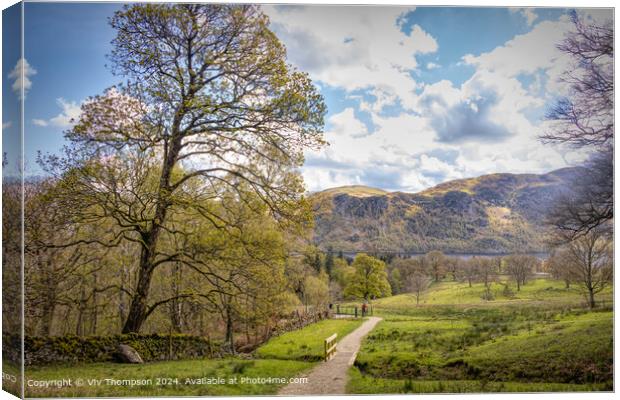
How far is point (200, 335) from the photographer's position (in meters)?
10.7

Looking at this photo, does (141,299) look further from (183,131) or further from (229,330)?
(183,131)

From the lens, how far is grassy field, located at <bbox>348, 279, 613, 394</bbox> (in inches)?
391

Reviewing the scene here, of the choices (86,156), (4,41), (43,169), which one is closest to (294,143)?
(86,156)

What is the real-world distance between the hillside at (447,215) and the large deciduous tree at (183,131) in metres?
1.09

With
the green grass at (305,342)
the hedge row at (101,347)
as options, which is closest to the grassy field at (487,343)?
the green grass at (305,342)

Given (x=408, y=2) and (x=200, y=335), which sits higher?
(x=408, y=2)

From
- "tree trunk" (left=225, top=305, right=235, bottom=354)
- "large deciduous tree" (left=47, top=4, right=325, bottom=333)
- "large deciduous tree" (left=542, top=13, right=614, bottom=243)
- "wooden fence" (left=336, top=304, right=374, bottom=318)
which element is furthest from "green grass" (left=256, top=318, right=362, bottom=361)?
"large deciduous tree" (left=542, top=13, right=614, bottom=243)

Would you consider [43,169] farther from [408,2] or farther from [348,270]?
[408,2]

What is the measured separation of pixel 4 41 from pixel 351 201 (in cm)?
776

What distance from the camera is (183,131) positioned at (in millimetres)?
10258

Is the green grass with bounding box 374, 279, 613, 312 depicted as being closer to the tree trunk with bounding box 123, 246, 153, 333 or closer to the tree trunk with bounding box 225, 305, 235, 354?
the tree trunk with bounding box 225, 305, 235, 354

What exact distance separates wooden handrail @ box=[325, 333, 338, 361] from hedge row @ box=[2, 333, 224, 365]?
89.0 inches

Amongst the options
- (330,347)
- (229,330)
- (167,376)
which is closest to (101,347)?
(167,376)

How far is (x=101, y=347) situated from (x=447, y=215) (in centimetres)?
789
